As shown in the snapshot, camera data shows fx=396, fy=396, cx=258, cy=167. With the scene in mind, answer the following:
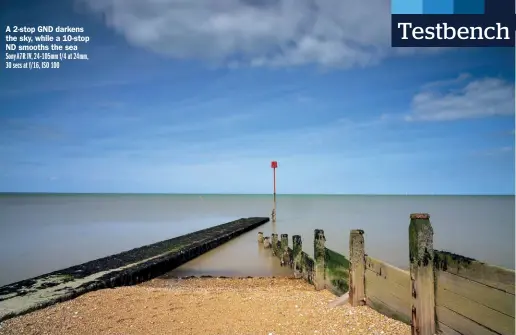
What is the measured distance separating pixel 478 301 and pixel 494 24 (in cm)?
667

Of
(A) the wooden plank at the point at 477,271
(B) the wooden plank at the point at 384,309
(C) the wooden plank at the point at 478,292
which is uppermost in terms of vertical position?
(A) the wooden plank at the point at 477,271

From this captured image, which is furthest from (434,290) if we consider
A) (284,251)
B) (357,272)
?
(284,251)

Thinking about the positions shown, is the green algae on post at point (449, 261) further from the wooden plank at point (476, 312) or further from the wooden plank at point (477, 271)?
the wooden plank at point (476, 312)

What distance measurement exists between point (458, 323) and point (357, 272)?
5.83ft

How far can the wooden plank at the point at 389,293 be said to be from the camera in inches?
171

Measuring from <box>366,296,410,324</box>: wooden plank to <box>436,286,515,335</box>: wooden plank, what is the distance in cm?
72

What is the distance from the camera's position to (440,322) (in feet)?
12.5

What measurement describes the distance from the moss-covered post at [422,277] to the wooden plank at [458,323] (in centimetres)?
10

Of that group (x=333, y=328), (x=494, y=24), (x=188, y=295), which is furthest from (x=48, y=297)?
(x=494, y=24)

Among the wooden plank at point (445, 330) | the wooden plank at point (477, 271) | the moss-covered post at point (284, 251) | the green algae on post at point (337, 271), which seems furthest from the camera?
the moss-covered post at point (284, 251)

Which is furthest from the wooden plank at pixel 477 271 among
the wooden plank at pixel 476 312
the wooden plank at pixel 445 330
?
the wooden plank at pixel 445 330

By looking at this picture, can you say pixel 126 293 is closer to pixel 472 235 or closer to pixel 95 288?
pixel 95 288

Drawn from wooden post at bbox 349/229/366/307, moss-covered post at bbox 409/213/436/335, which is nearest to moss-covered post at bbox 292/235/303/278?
wooden post at bbox 349/229/366/307

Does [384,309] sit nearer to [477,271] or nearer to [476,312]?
[476,312]
